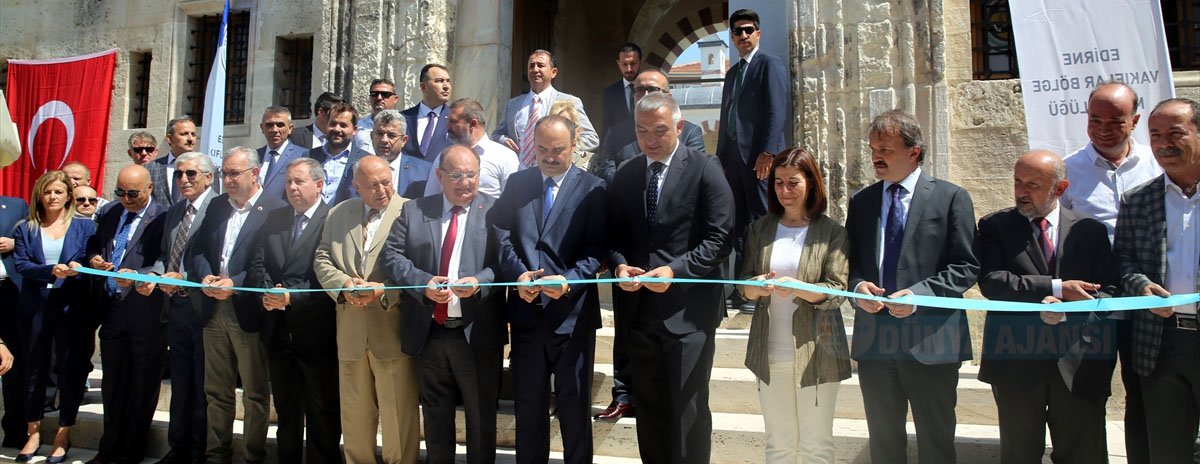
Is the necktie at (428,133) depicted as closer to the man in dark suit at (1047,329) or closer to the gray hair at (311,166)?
the gray hair at (311,166)

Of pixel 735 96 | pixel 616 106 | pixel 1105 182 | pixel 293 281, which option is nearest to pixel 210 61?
pixel 616 106

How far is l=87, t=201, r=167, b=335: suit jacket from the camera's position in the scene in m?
5.09

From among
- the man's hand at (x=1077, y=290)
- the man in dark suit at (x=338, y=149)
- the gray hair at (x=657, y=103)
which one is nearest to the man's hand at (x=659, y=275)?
the gray hair at (x=657, y=103)

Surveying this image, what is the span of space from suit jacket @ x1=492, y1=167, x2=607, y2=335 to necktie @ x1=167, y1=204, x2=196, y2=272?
217cm

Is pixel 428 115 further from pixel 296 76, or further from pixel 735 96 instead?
pixel 296 76

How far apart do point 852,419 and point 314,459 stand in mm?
3066

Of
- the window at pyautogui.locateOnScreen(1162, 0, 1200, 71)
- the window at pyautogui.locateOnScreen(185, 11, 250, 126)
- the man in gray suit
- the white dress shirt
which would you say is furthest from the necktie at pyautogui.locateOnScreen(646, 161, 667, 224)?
the window at pyautogui.locateOnScreen(185, 11, 250, 126)

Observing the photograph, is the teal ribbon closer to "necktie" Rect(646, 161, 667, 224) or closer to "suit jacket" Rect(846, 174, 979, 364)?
"suit jacket" Rect(846, 174, 979, 364)

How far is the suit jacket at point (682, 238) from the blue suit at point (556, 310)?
0.55ft

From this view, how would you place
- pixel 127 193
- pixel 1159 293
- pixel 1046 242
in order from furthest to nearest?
pixel 127 193 → pixel 1046 242 → pixel 1159 293

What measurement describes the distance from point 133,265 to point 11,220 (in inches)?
54.7

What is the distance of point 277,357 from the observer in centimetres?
452

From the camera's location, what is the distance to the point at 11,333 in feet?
18.3

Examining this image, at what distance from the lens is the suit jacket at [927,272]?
3.46 m
